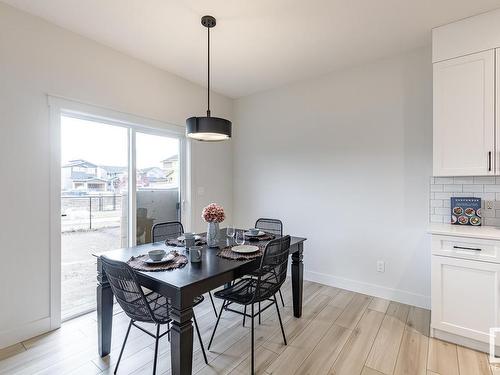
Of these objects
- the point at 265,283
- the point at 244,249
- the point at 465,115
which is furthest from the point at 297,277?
the point at 465,115

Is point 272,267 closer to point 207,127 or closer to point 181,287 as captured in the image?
point 181,287

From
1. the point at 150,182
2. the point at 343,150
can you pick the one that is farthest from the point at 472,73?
the point at 150,182

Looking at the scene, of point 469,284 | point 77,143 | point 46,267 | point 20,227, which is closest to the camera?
point 469,284

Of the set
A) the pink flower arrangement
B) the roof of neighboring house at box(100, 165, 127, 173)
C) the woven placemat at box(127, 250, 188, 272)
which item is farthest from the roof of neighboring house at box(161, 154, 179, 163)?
the woven placemat at box(127, 250, 188, 272)

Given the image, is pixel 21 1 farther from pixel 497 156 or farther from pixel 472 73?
pixel 497 156

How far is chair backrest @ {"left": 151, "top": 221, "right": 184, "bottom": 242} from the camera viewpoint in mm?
2650

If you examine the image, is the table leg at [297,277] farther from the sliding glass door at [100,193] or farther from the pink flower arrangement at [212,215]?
the sliding glass door at [100,193]

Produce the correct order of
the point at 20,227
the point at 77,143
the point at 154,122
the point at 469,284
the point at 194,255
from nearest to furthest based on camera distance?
the point at 194,255 → the point at 469,284 → the point at 20,227 → the point at 77,143 → the point at 154,122

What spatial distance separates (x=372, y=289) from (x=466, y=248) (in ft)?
4.16

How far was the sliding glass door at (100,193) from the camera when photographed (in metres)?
2.63

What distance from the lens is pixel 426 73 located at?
2.74 m

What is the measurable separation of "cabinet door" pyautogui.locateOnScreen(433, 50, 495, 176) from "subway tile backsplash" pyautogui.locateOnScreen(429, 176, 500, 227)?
320 mm

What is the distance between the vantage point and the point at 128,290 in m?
1.62

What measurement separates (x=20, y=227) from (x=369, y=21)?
361cm
